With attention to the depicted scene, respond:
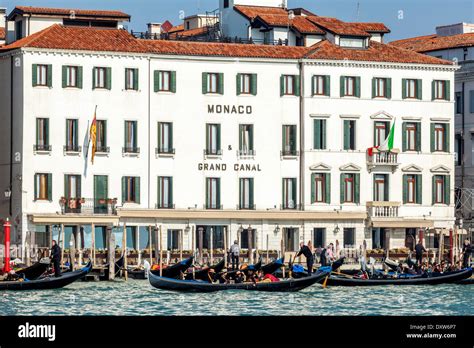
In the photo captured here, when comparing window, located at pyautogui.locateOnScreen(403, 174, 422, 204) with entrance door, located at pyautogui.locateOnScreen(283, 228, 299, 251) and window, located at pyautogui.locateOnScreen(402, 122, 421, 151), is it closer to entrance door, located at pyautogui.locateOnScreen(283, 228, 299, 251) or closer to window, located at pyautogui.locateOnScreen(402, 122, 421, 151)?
window, located at pyautogui.locateOnScreen(402, 122, 421, 151)

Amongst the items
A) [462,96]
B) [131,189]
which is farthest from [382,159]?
[131,189]

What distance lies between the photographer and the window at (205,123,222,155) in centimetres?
4681

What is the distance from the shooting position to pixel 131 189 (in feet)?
149

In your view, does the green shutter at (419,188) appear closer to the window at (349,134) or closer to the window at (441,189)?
the window at (441,189)

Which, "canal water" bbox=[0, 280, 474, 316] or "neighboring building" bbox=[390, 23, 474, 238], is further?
"neighboring building" bbox=[390, 23, 474, 238]

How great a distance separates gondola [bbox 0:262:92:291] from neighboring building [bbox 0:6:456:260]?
10191mm

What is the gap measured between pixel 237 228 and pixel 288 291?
14521mm

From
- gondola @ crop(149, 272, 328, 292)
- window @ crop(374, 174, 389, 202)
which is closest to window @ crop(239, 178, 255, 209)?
window @ crop(374, 174, 389, 202)

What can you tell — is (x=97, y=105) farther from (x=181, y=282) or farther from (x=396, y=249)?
(x=181, y=282)

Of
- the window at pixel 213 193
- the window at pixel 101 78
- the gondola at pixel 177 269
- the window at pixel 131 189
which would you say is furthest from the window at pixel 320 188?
the gondola at pixel 177 269

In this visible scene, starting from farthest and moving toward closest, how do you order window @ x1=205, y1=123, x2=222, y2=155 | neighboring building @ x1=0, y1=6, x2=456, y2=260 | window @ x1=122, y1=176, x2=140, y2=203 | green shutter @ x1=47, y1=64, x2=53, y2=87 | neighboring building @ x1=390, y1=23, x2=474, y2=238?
1. neighboring building @ x1=390, y1=23, x2=474, y2=238
2. window @ x1=205, y1=123, x2=222, y2=155
3. window @ x1=122, y1=176, x2=140, y2=203
4. neighboring building @ x1=0, y1=6, x2=456, y2=260
5. green shutter @ x1=47, y1=64, x2=53, y2=87

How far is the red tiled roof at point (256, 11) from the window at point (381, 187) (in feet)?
23.1
